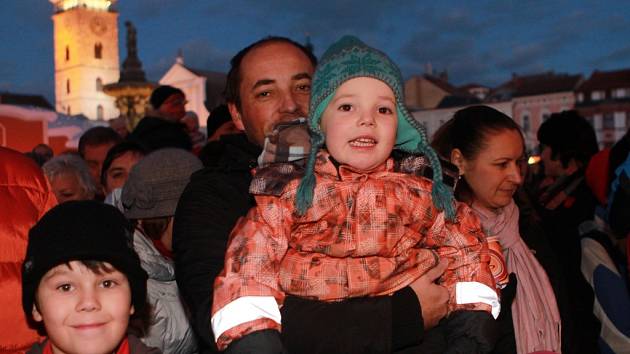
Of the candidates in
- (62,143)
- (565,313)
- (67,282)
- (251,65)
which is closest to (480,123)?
(565,313)

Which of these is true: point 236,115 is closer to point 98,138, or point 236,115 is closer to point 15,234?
point 15,234

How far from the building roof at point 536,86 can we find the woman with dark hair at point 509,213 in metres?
60.8

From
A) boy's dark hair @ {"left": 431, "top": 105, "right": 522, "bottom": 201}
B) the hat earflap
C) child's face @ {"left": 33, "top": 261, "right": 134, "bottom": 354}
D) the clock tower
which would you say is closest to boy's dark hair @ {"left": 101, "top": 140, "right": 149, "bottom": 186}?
boy's dark hair @ {"left": 431, "top": 105, "right": 522, "bottom": 201}

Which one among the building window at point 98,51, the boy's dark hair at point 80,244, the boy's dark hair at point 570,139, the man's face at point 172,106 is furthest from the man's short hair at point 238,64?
the building window at point 98,51

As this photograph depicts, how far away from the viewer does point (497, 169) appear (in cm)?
364

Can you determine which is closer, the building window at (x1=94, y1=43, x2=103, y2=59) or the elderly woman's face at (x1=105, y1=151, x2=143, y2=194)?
the elderly woman's face at (x1=105, y1=151, x2=143, y2=194)

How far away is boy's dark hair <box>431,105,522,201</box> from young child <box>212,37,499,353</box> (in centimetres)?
120

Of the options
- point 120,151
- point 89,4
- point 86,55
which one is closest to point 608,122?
point 86,55

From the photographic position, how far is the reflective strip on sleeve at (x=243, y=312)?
2094 mm

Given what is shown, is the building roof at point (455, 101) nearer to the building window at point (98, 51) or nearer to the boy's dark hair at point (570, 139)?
the building window at point (98, 51)

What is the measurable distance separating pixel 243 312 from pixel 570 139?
15.2 ft

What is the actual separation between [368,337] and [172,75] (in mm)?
70532

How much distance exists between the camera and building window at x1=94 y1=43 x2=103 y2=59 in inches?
3553

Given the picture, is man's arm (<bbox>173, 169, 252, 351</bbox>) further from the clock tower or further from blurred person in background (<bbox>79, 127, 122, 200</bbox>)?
the clock tower
